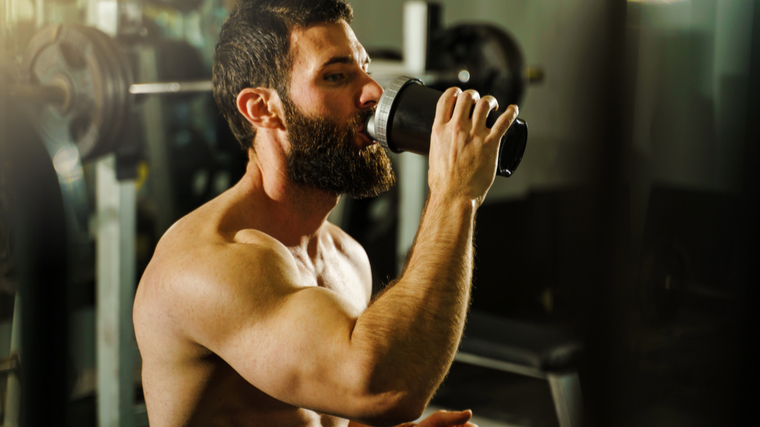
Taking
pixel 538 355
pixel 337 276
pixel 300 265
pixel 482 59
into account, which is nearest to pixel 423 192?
pixel 482 59

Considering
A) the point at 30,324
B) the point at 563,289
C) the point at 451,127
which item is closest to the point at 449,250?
the point at 451,127

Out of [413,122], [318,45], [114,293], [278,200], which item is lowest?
[114,293]

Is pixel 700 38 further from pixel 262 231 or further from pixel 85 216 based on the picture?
pixel 85 216

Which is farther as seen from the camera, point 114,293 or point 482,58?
point 482,58

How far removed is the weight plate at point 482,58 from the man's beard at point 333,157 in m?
1.80

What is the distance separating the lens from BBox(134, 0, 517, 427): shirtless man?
0.71 metres

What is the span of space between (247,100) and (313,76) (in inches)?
4.6

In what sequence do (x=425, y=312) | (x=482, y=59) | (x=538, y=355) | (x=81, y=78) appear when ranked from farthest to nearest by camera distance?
1. (x=482, y=59)
2. (x=538, y=355)
3. (x=81, y=78)
4. (x=425, y=312)

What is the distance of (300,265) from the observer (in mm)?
966

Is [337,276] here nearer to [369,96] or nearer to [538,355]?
[369,96]

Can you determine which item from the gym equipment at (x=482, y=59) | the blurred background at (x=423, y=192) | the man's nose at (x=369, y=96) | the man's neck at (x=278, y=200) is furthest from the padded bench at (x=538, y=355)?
the man's nose at (x=369, y=96)

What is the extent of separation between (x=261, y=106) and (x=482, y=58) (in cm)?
200

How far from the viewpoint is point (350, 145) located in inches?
35.5

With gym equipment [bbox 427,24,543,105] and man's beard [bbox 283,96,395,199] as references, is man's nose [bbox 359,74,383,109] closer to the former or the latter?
man's beard [bbox 283,96,395,199]
